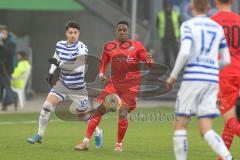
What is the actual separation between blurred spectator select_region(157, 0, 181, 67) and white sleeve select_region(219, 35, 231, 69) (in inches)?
719

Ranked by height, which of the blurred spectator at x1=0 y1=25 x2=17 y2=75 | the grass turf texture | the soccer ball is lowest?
the grass turf texture

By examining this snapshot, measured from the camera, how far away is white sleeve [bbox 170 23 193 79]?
12.1 meters

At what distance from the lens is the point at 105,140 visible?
18609mm

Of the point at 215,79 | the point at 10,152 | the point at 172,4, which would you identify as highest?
the point at 172,4

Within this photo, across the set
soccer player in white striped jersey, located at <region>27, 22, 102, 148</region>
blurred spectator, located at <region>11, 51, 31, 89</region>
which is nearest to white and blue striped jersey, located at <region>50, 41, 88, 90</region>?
soccer player in white striped jersey, located at <region>27, 22, 102, 148</region>

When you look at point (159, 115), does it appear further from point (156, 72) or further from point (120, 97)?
point (120, 97)

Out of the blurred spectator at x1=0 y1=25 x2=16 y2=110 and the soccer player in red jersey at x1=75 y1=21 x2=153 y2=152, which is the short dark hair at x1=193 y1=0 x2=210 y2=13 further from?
the blurred spectator at x1=0 y1=25 x2=16 y2=110

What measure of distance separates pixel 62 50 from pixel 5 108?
10751mm

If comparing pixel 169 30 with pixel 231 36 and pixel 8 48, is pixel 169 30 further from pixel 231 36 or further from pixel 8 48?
pixel 231 36

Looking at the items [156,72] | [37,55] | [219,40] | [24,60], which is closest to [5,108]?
[24,60]

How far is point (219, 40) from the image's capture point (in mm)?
12602

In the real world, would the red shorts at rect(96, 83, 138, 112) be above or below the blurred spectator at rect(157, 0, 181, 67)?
below

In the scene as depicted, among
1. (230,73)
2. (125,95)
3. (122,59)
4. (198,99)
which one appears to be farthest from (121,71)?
(198,99)

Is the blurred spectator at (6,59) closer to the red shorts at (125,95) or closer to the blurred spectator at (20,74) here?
the blurred spectator at (20,74)
